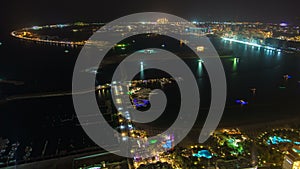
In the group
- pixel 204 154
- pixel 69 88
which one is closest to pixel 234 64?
pixel 204 154

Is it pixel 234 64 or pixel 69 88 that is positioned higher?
pixel 234 64

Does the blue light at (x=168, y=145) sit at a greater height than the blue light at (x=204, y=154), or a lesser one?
greater

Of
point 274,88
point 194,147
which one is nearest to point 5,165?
point 194,147

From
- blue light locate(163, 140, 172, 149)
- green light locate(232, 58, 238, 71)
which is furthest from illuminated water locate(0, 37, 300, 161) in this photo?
blue light locate(163, 140, 172, 149)

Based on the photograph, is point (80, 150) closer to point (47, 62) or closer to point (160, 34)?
point (47, 62)

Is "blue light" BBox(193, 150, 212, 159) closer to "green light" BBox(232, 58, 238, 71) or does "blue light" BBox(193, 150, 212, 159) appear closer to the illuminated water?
the illuminated water

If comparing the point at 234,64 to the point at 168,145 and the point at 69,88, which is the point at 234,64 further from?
the point at 69,88

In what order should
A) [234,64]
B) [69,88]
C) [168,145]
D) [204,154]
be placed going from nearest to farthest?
[204,154] < [168,145] < [69,88] < [234,64]

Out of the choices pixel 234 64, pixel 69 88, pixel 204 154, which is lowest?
pixel 204 154

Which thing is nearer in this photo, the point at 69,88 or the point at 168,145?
the point at 168,145

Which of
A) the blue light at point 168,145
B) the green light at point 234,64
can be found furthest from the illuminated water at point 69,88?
the blue light at point 168,145

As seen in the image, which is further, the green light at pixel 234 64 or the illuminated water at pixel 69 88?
the green light at pixel 234 64

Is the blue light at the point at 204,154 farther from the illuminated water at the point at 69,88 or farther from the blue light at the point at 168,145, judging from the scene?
the illuminated water at the point at 69,88
